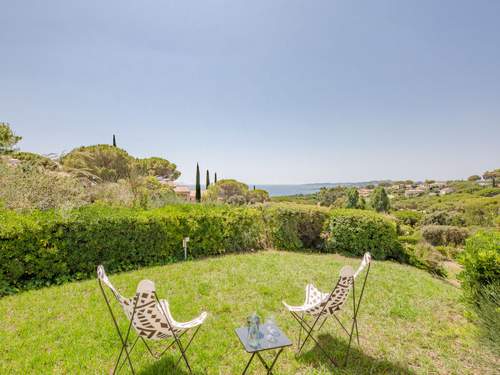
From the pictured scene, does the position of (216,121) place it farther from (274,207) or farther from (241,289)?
(241,289)

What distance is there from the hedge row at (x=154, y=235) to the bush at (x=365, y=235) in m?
0.03

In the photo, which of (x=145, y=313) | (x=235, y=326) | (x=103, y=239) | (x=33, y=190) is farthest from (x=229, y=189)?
(x=145, y=313)

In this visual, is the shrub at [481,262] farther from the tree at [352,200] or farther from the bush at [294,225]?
the tree at [352,200]

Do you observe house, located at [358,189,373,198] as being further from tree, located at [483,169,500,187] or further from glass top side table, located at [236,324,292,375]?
glass top side table, located at [236,324,292,375]

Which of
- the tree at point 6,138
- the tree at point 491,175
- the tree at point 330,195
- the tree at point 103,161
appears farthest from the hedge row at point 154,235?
the tree at point 491,175

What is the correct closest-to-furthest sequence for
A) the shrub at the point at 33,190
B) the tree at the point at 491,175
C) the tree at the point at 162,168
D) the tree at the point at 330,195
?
1. the shrub at the point at 33,190
2. the tree at the point at 162,168
3. the tree at the point at 330,195
4. the tree at the point at 491,175

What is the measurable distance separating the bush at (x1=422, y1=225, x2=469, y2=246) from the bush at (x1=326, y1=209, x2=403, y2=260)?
25.3 feet

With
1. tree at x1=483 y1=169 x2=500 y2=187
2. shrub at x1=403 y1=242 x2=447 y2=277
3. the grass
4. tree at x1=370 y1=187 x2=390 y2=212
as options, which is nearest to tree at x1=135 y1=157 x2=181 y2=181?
the grass

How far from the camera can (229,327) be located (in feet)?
10.1

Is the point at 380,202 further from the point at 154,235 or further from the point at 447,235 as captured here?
the point at 154,235

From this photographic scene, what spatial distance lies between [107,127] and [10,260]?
12.1 metres

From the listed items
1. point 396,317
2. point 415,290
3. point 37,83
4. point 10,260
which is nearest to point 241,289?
point 396,317

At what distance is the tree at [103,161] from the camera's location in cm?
1716

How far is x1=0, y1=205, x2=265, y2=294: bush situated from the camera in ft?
13.8
